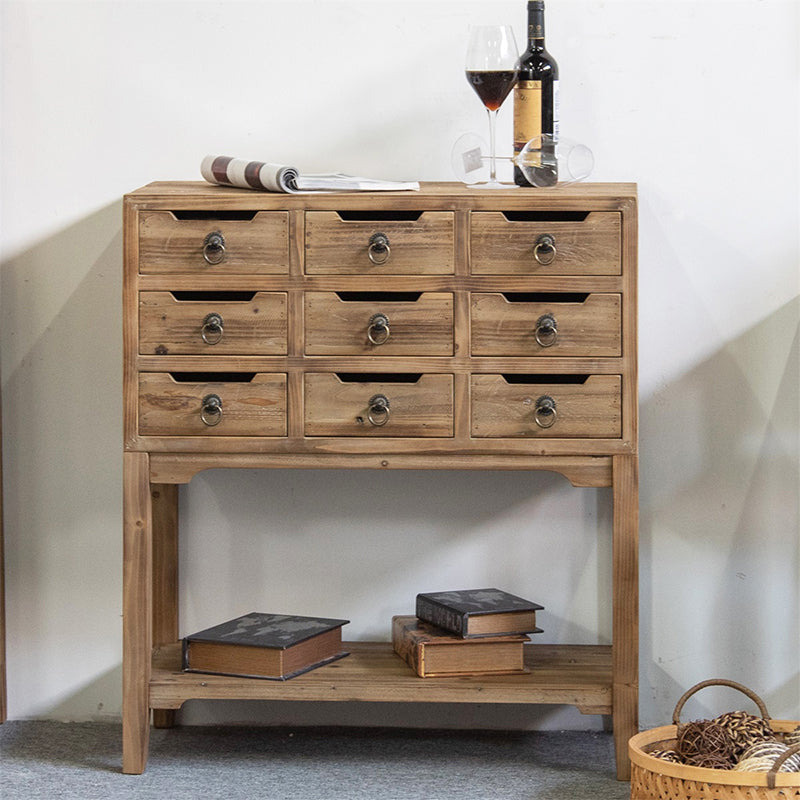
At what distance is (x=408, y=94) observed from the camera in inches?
A: 81.0

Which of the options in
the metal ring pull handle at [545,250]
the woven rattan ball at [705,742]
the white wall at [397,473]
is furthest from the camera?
the white wall at [397,473]

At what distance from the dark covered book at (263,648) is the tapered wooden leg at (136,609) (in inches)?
3.0

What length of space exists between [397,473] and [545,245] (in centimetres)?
56

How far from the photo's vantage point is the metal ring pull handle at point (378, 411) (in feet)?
5.69

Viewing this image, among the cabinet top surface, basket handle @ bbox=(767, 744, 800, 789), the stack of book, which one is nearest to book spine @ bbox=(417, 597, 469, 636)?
the stack of book

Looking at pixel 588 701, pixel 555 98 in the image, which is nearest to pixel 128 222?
pixel 555 98

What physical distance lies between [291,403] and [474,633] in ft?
1.50

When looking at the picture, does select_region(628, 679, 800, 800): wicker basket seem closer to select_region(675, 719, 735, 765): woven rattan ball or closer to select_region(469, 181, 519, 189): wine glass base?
select_region(675, 719, 735, 765): woven rattan ball

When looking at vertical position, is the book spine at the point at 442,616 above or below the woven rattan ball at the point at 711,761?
above

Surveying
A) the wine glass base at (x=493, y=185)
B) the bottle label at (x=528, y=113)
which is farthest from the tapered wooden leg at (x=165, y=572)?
the bottle label at (x=528, y=113)

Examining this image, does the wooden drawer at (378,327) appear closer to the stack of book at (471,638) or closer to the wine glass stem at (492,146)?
the wine glass stem at (492,146)

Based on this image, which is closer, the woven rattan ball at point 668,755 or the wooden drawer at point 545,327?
the woven rattan ball at point 668,755

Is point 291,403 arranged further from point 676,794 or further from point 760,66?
point 760,66

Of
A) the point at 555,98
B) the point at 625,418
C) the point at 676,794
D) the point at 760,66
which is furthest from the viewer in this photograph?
the point at 760,66
